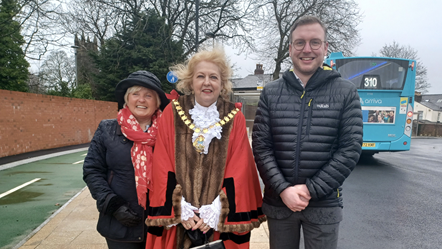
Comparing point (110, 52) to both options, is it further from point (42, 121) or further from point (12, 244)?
point (12, 244)

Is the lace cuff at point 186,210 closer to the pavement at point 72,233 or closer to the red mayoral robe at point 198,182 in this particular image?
the red mayoral robe at point 198,182

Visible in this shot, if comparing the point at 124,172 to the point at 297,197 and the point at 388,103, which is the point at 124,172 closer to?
the point at 297,197

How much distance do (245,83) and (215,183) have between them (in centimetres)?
3877

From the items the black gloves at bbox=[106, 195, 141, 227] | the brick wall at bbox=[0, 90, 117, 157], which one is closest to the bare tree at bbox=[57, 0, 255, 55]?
the brick wall at bbox=[0, 90, 117, 157]

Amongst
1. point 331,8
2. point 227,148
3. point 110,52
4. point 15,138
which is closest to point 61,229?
point 227,148

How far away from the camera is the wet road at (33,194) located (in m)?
3.31

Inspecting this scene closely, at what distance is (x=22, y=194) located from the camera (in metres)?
4.66

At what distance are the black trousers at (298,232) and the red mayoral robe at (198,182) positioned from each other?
17 centimetres

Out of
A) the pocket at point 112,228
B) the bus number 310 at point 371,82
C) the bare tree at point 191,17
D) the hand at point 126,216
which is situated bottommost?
the pocket at point 112,228

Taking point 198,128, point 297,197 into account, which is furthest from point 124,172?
point 297,197

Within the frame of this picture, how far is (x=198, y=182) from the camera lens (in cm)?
177

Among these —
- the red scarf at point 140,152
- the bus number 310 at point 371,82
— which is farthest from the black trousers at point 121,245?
the bus number 310 at point 371,82

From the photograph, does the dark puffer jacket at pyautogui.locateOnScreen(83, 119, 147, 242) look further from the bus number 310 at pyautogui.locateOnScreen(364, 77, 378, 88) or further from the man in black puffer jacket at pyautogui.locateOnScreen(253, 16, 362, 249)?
the bus number 310 at pyautogui.locateOnScreen(364, 77, 378, 88)

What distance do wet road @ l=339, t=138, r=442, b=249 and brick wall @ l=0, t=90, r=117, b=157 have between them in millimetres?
9622
